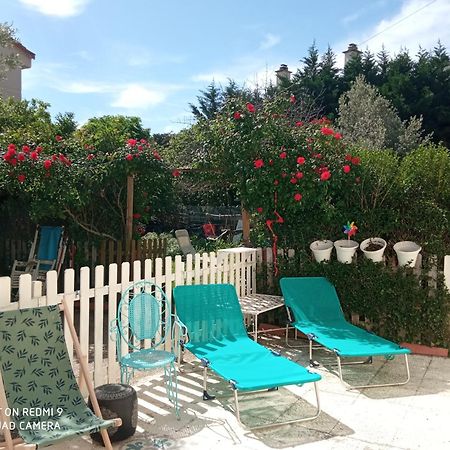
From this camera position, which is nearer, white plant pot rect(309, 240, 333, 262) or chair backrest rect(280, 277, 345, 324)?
chair backrest rect(280, 277, 345, 324)

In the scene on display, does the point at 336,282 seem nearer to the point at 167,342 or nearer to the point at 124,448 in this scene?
the point at 167,342

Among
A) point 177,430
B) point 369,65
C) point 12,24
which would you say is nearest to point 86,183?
point 177,430

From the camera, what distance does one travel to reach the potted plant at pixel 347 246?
233 inches

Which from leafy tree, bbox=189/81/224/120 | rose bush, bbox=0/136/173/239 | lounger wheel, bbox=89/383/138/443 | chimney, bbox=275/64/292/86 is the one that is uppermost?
chimney, bbox=275/64/292/86

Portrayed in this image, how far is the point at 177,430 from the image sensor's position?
363 cm

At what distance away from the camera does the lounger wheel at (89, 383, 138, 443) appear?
3352 mm

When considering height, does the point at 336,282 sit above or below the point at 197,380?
above

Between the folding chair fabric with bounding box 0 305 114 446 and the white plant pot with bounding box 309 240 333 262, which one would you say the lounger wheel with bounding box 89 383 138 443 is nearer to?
the folding chair fabric with bounding box 0 305 114 446

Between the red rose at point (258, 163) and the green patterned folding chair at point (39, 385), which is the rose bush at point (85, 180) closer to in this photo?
the red rose at point (258, 163)

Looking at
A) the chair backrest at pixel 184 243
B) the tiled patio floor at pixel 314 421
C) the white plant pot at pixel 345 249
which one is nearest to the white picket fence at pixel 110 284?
the tiled patio floor at pixel 314 421

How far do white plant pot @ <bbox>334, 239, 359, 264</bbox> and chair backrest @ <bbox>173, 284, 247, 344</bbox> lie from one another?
1626 millimetres

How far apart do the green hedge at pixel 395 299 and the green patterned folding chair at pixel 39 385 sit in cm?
368

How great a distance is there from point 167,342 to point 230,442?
6.04ft

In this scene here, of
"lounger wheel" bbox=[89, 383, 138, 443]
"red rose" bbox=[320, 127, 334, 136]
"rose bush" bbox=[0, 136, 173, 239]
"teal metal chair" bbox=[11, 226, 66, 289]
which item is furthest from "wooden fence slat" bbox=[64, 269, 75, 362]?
"teal metal chair" bbox=[11, 226, 66, 289]
